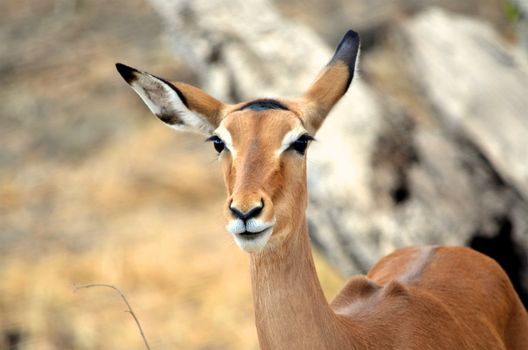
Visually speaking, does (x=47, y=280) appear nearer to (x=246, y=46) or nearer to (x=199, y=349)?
(x=199, y=349)

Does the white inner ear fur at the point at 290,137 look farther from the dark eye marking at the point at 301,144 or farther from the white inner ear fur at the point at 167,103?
the white inner ear fur at the point at 167,103

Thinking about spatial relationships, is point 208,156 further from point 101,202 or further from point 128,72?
point 128,72

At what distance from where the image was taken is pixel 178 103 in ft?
17.3

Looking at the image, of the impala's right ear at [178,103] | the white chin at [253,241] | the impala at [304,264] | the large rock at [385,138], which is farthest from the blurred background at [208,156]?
the white chin at [253,241]

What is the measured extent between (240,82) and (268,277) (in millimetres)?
4431

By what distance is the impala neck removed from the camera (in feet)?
15.8

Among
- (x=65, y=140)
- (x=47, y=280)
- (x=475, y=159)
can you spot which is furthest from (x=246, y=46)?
(x=65, y=140)

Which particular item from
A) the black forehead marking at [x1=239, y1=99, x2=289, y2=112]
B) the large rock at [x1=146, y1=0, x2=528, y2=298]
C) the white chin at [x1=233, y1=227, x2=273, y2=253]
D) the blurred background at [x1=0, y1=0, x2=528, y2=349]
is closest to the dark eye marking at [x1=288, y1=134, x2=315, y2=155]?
the black forehead marking at [x1=239, y1=99, x2=289, y2=112]

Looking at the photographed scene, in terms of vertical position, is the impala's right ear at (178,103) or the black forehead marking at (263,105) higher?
the impala's right ear at (178,103)

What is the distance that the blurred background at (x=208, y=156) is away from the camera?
8367 mm

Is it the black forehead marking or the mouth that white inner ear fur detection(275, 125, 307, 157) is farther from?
the mouth

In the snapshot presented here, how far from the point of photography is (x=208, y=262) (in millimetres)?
12258

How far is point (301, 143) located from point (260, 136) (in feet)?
0.75

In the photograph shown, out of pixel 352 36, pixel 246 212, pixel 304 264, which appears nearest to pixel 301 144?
pixel 304 264
